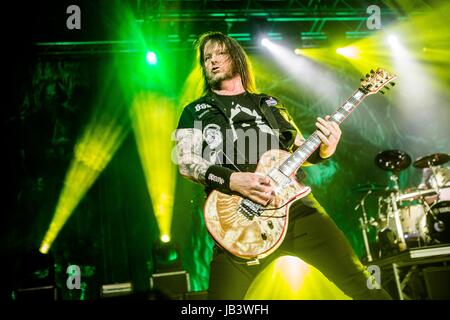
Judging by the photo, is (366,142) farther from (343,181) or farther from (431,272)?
(431,272)

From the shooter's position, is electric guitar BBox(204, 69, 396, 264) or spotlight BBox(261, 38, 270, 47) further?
spotlight BBox(261, 38, 270, 47)

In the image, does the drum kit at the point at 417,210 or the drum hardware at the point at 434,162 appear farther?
the drum hardware at the point at 434,162

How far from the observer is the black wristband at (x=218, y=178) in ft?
7.29

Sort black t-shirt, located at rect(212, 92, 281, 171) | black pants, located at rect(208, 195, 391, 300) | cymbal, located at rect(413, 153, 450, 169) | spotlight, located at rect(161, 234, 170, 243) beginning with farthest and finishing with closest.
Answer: spotlight, located at rect(161, 234, 170, 243), cymbal, located at rect(413, 153, 450, 169), black t-shirt, located at rect(212, 92, 281, 171), black pants, located at rect(208, 195, 391, 300)

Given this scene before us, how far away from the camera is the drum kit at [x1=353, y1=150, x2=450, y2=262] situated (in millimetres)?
5766

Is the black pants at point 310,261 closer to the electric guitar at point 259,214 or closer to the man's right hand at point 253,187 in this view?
the electric guitar at point 259,214

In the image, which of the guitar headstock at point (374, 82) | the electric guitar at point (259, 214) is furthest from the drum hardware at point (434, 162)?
the electric guitar at point (259, 214)

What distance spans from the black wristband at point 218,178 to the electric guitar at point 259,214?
1.7 inches

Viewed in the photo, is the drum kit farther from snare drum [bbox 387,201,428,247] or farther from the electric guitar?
the electric guitar

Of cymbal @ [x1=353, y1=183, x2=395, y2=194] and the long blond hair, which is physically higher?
the long blond hair

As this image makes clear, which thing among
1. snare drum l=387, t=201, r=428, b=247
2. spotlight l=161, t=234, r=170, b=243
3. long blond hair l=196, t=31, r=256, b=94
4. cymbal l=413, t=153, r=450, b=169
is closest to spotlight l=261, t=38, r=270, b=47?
cymbal l=413, t=153, r=450, b=169

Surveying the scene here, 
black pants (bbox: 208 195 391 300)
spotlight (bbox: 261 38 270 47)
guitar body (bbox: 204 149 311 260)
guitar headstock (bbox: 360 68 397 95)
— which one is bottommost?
black pants (bbox: 208 195 391 300)

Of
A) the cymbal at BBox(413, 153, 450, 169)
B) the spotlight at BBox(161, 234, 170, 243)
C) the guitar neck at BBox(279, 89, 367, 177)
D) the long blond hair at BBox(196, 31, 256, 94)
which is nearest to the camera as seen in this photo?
the guitar neck at BBox(279, 89, 367, 177)

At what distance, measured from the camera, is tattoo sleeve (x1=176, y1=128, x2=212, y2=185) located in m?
2.41
